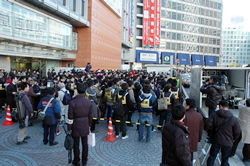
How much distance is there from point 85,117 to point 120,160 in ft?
5.01

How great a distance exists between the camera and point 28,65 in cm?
1892

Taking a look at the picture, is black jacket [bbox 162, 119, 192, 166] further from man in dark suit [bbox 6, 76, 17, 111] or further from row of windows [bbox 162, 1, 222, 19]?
row of windows [bbox 162, 1, 222, 19]

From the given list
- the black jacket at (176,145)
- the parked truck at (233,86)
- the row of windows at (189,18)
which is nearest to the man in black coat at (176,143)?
the black jacket at (176,145)

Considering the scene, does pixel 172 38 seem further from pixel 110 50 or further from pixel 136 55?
pixel 110 50

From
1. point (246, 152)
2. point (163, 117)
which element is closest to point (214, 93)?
point (163, 117)

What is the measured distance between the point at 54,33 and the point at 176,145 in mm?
19202

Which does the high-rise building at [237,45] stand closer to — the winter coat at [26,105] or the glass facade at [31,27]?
the glass facade at [31,27]

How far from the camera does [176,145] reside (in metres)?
2.57

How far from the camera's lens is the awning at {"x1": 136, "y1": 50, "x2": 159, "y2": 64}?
5138 cm

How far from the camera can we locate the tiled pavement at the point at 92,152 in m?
4.52

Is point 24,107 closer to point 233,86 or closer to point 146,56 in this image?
point 233,86

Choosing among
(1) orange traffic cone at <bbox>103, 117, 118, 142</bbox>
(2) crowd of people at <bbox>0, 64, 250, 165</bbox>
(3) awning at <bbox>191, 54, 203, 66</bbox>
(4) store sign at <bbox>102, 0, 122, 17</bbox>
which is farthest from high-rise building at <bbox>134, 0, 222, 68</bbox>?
(1) orange traffic cone at <bbox>103, 117, 118, 142</bbox>

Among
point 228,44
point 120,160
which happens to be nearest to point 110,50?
point 120,160

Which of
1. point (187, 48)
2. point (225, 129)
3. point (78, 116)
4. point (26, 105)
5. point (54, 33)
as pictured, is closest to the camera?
point (225, 129)
